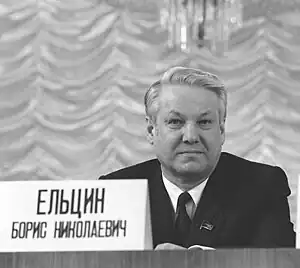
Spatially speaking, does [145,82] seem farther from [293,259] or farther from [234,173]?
[293,259]

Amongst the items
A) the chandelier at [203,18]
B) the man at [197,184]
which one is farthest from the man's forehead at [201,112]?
Result: the chandelier at [203,18]

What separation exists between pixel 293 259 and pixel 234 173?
0.88m

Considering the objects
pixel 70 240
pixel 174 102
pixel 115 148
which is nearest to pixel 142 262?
pixel 70 240

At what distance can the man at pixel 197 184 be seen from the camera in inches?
64.2

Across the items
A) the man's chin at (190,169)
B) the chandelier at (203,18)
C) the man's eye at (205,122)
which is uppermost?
the chandelier at (203,18)

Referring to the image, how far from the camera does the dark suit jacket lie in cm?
163

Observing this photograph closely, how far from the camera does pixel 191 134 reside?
1.70 metres

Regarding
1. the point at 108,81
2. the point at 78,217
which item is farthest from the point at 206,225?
the point at 108,81

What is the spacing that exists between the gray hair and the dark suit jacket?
152 mm

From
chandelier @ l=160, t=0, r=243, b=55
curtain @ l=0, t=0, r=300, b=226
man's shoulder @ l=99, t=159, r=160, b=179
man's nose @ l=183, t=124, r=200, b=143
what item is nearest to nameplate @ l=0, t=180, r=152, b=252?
man's nose @ l=183, t=124, r=200, b=143

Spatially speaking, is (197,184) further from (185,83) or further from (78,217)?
(78,217)

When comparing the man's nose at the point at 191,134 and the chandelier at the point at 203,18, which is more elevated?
the chandelier at the point at 203,18

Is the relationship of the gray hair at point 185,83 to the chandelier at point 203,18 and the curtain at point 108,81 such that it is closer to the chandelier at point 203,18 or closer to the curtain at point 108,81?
the chandelier at point 203,18

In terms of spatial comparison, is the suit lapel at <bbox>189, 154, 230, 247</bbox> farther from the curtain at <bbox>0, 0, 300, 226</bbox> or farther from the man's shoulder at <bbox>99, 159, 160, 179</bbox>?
the curtain at <bbox>0, 0, 300, 226</bbox>
